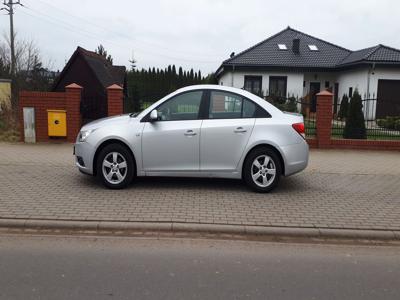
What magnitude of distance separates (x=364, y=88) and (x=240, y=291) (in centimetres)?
2533

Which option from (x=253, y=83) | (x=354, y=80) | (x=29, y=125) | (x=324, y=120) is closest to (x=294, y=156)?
Result: (x=324, y=120)

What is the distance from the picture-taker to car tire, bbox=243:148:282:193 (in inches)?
293


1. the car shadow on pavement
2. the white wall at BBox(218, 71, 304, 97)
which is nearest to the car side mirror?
the car shadow on pavement

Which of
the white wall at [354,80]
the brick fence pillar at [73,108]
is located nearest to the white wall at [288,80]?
the white wall at [354,80]

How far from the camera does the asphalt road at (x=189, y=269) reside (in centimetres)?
402

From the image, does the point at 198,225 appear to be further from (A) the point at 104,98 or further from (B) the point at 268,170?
(A) the point at 104,98

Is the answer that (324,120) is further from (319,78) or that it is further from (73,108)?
(319,78)

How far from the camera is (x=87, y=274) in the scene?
4.34 meters

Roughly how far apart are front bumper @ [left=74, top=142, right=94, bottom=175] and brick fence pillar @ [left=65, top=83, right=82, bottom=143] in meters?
5.18

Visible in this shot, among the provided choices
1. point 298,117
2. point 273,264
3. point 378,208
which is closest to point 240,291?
point 273,264

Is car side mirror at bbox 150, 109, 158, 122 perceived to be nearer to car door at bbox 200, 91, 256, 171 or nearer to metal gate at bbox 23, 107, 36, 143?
car door at bbox 200, 91, 256, 171

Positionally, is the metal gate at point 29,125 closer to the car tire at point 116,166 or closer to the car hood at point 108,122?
the car hood at point 108,122

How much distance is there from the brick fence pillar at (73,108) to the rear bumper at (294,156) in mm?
7033

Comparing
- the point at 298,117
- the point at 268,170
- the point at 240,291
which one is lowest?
the point at 240,291
